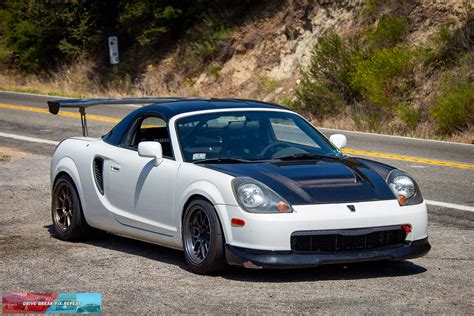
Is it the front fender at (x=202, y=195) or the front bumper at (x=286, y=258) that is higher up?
the front fender at (x=202, y=195)

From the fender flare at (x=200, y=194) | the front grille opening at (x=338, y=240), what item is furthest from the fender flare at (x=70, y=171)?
the front grille opening at (x=338, y=240)

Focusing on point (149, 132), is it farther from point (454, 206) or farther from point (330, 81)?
point (330, 81)

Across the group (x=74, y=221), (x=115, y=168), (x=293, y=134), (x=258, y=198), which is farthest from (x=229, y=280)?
(x=74, y=221)

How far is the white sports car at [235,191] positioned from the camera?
8172 millimetres

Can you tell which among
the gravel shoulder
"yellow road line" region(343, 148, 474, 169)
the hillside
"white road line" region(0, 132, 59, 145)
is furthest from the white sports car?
the hillside

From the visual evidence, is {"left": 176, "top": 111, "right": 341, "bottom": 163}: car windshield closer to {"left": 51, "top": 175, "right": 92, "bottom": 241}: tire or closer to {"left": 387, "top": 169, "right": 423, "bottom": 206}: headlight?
{"left": 387, "top": 169, "right": 423, "bottom": 206}: headlight

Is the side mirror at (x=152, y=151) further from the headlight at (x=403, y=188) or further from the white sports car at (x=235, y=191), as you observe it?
the headlight at (x=403, y=188)

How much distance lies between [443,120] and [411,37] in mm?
4972

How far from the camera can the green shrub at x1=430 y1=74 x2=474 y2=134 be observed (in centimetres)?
2180

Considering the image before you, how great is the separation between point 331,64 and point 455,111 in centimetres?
493

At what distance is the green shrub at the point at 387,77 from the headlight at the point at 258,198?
16.2m

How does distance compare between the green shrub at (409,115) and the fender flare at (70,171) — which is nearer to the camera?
the fender flare at (70,171)

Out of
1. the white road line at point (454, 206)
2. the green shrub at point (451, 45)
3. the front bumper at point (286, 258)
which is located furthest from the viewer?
the green shrub at point (451, 45)

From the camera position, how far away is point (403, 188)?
8.76 metres
